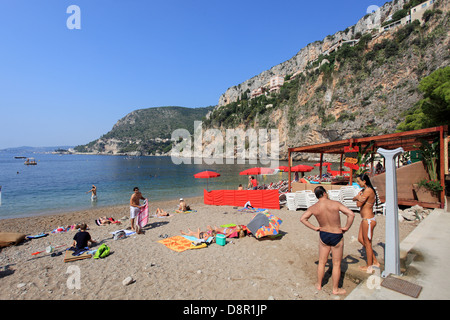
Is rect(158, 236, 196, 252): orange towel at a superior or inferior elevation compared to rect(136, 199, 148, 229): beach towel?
inferior

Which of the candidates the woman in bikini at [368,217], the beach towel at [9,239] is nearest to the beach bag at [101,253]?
the beach towel at [9,239]

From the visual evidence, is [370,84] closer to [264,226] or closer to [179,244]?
[264,226]

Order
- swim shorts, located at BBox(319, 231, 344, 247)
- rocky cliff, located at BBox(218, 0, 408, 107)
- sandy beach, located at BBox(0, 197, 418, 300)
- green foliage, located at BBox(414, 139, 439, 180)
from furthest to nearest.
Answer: rocky cliff, located at BBox(218, 0, 408, 107), green foliage, located at BBox(414, 139, 439, 180), sandy beach, located at BBox(0, 197, 418, 300), swim shorts, located at BBox(319, 231, 344, 247)

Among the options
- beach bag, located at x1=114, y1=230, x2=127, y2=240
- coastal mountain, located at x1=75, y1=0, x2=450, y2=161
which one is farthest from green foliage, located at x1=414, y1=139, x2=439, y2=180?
coastal mountain, located at x1=75, y1=0, x2=450, y2=161

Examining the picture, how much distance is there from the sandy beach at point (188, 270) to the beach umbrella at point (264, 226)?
260mm

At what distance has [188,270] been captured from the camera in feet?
18.0

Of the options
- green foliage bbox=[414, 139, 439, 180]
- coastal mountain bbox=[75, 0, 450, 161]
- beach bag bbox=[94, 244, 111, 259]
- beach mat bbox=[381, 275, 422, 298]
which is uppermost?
coastal mountain bbox=[75, 0, 450, 161]

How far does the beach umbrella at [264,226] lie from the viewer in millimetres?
7277

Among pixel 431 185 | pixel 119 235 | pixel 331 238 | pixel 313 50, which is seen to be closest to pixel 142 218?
pixel 119 235

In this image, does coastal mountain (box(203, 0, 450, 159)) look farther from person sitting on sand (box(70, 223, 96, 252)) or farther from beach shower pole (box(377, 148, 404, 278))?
person sitting on sand (box(70, 223, 96, 252))

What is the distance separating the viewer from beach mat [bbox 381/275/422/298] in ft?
11.0

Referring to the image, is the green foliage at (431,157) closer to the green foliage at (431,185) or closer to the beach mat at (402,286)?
the green foliage at (431,185)

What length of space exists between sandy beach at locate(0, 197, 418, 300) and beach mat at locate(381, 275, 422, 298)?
833 millimetres
